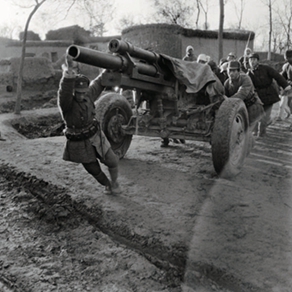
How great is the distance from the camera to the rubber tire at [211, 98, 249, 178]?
173 inches

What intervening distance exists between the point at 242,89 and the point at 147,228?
3.15 metres

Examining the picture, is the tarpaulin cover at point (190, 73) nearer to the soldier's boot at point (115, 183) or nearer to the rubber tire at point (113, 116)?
the rubber tire at point (113, 116)

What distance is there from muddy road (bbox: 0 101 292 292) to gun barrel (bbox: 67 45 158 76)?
4.36 feet

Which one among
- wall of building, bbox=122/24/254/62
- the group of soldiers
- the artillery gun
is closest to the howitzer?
the artillery gun

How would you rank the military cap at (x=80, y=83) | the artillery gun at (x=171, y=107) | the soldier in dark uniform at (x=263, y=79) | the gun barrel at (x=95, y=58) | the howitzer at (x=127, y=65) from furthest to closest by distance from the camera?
1. the soldier in dark uniform at (x=263, y=79)
2. the artillery gun at (x=171, y=107)
3. the howitzer at (x=127, y=65)
4. the military cap at (x=80, y=83)
5. the gun barrel at (x=95, y=58)

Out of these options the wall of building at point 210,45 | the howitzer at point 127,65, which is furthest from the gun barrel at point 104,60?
the wall of building at point 210,45

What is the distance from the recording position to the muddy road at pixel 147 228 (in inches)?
105

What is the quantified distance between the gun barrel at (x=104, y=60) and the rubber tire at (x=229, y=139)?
1.05 metres

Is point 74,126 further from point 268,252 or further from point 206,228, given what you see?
point 268,252

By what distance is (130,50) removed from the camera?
4227 millimetres

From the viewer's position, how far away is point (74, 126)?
363cm

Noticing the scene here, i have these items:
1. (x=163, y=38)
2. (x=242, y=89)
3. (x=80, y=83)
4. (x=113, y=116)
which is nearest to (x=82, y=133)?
(x=80, y=83)

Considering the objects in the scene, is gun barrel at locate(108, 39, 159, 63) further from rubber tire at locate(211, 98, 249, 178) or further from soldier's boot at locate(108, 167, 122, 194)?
soldier's boot at locate(108, 167, 122, 194)

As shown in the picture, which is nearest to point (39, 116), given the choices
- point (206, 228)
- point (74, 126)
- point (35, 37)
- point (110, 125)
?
point (110, 125)
